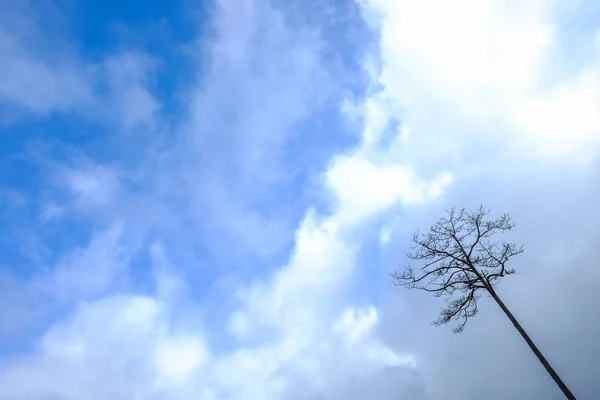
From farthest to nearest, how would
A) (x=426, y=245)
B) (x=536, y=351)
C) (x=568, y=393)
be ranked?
(x=426, y=245) < (x=536, y=351) < (x=568, y=393)

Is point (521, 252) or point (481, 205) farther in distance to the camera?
point (481, 205)

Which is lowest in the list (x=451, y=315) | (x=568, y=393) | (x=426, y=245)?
(x=568, y=393)

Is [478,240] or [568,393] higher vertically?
[478,240]

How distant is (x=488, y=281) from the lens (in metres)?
18.7

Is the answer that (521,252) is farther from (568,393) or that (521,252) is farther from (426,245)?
(568,393)

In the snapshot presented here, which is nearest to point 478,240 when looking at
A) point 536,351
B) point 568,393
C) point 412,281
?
point 412,281

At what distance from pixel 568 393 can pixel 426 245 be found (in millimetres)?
8910

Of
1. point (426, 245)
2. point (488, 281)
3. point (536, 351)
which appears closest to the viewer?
point (536, 351)

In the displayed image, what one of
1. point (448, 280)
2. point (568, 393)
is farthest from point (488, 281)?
point (568, 393)

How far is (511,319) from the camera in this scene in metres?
17.0

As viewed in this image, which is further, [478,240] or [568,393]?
[478,240]

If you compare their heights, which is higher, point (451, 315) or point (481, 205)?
point (481, 205)

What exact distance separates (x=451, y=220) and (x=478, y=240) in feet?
6.37

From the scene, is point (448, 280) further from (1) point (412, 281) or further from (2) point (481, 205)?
(2) point (481, 205)
